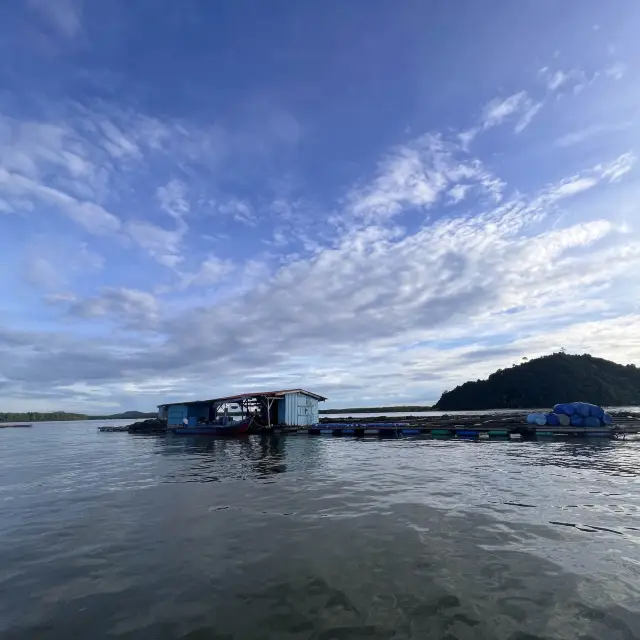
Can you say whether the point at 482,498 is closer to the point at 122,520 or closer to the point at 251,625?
the point at 251,625

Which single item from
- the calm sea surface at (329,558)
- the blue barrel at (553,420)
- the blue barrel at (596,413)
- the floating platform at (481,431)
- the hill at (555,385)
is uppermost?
the hill at (555,385)

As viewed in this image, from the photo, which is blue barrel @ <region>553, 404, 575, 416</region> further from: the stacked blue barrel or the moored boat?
the moored boat

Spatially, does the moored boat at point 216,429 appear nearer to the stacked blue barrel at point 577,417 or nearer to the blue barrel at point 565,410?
the stacked blue barrel at point 577,417

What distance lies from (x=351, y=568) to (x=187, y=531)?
588cm

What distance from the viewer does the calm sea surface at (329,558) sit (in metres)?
7.04

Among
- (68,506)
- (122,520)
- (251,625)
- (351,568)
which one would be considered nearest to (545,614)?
(351,568)

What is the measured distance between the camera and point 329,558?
9.88m

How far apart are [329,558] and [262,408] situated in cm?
4676

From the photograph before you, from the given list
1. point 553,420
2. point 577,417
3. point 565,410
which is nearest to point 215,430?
point 553,420

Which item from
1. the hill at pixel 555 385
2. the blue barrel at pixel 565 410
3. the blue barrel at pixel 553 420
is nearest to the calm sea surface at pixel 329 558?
the blue barrel at pixel 553 420

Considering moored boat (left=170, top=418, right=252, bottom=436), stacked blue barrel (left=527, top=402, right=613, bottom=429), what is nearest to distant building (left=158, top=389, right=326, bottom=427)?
moored boat (left=170, top=418, right=252, bottom=436)

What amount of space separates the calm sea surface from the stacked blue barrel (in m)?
23.4

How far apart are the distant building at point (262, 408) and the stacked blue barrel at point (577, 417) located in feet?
92.4

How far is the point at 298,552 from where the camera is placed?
10367mm
